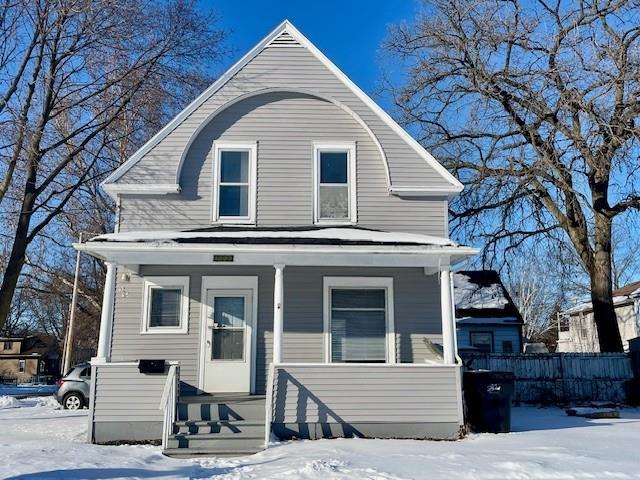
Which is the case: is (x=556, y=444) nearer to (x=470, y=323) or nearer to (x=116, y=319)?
(x=116, y=319)

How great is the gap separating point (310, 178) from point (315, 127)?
1.03 m

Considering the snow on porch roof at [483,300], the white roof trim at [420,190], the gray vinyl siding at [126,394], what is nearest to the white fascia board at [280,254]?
the white roof trim at [420,190]

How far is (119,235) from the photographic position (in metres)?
9.76

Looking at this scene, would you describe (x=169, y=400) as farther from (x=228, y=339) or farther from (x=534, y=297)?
(x=534, y=297)

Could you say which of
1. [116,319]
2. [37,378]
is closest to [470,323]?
[116,319]

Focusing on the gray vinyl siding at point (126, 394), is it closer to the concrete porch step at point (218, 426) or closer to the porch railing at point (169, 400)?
the porch railing at point (169, 400)

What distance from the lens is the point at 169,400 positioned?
877 cm

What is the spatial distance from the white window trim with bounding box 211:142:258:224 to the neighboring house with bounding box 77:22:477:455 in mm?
27

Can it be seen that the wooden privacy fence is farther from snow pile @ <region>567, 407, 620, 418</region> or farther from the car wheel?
the car wheel

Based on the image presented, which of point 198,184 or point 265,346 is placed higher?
point 198,184

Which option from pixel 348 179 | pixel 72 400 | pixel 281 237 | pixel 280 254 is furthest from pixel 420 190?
pixel 72 400

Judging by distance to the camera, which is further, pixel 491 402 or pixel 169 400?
pixel 491 402

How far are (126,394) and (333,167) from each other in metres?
5.46

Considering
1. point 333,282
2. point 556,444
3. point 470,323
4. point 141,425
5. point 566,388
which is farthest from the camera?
point 470,323
